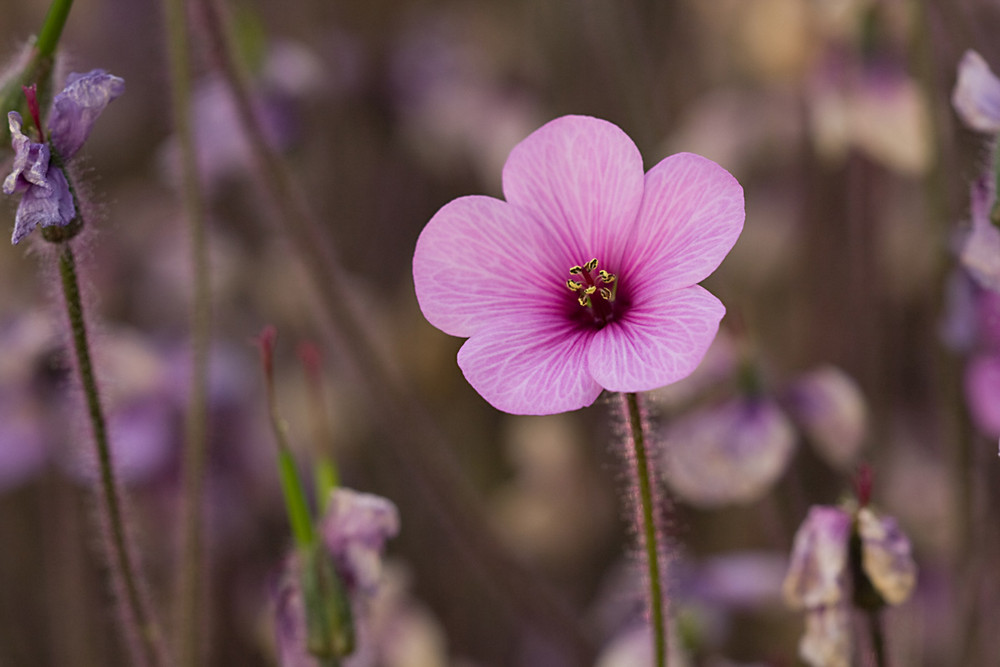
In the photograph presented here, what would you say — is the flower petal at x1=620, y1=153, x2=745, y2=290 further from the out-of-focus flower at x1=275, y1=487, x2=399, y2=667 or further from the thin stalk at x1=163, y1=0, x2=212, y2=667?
the thin stalk at x1=163, y1=0, x2=212, y2=667

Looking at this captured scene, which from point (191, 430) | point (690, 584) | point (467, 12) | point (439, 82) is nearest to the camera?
point (191, 430)

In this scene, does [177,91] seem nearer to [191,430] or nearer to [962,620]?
[191,430]

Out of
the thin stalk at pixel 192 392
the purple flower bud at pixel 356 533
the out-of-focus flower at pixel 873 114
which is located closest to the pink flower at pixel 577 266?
the purple flower bud at pixel 356 533

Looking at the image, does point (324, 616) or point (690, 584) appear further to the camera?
point (690, 584)

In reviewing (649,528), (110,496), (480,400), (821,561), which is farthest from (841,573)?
(480,400)

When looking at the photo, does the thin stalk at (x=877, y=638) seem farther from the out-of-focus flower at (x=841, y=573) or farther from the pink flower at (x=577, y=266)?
the pink flower at (x=577, y=266)

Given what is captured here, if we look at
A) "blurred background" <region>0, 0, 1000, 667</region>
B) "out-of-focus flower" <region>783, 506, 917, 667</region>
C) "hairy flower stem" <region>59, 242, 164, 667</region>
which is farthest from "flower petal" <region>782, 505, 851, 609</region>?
"hairy flower stem" <region>59, 242, 164, 667</region>

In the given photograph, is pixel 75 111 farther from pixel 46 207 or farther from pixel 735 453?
pixel 735 453

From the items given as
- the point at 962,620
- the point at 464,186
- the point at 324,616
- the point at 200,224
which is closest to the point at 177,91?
the point at 200,224
